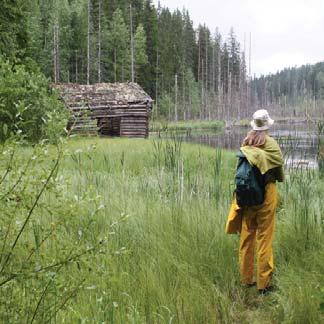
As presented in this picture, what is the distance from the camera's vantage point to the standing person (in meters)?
4.23

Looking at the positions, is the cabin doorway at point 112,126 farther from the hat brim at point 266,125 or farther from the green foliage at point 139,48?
the green foliage at point 139,48

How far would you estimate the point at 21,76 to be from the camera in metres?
17.8

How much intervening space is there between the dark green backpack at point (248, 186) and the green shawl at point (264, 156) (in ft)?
0.25

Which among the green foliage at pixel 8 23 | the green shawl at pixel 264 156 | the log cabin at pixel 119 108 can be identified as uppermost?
the green foliage at pixel 8 23

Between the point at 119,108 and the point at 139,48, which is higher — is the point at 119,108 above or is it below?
below

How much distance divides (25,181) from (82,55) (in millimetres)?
56708

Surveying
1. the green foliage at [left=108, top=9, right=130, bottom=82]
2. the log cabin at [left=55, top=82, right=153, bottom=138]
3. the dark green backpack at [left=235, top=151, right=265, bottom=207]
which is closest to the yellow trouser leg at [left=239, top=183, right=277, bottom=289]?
the dark green backpack at [left=235, top=151, right=265, bottom=207]

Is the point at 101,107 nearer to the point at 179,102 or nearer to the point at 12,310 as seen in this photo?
the point at 12,310

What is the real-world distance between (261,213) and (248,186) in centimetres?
35

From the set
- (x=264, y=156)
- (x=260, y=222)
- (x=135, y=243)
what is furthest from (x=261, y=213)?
(x=135, y=243)

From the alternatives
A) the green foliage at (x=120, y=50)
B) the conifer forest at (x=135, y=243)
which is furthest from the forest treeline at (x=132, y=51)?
the conifer forest at (x=135, y=243)

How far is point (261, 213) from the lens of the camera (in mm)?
4328

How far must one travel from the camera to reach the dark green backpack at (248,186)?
4.19m

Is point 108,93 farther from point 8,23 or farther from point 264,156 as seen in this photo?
point 264,156
